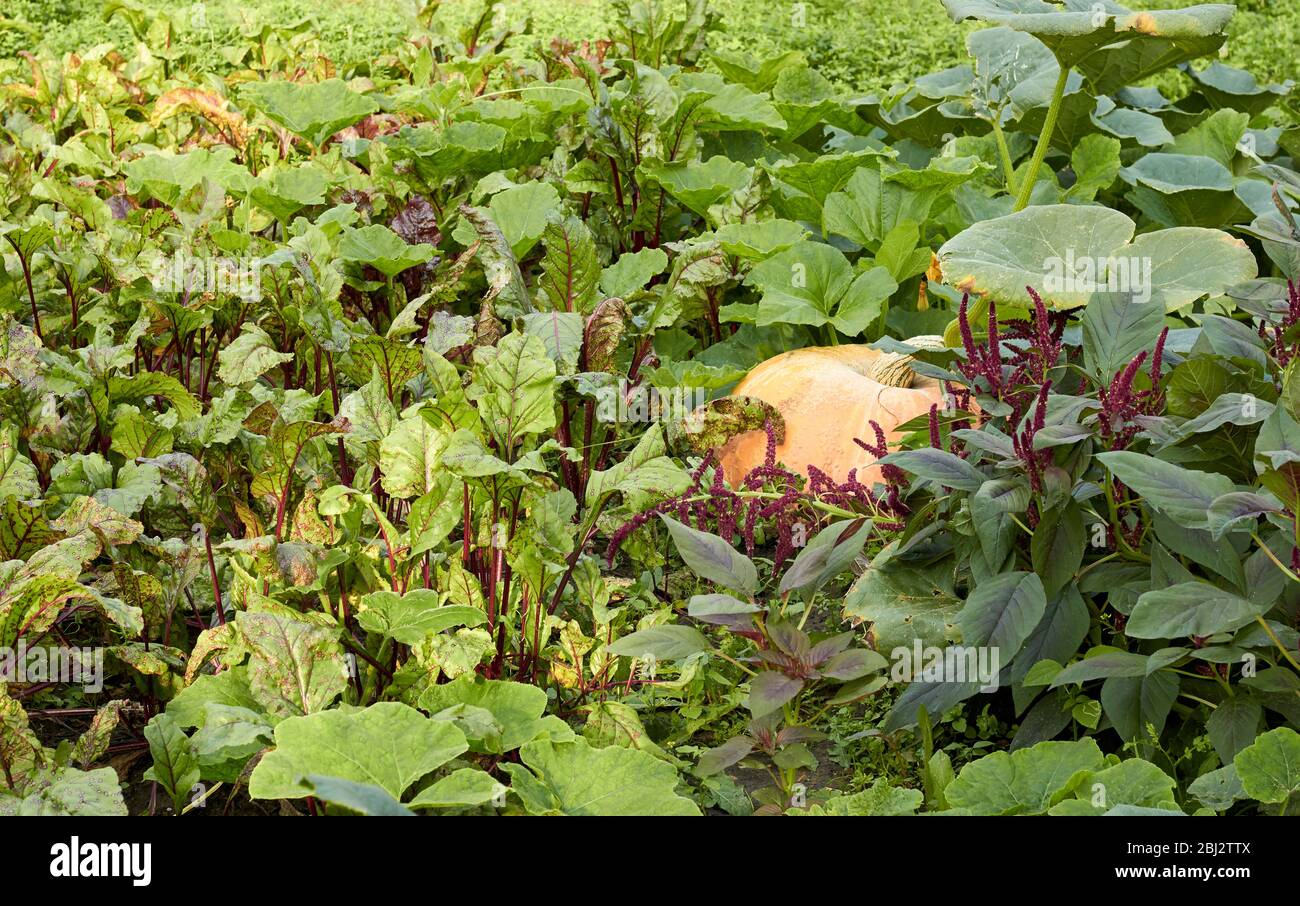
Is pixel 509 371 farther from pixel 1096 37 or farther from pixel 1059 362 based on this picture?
pixel 1096 37

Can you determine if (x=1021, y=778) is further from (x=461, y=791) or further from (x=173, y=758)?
(x=173, y=758)

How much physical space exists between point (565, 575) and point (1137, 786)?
3.87 feet

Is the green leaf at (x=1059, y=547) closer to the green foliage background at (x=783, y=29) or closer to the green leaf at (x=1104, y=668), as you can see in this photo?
the green leaf at (x=1104, y=668)

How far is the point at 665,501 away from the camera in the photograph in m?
2.74

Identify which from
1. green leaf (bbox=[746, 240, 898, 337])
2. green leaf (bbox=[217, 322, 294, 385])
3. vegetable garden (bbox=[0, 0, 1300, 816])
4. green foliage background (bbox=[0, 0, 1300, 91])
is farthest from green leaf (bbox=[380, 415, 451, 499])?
green foliage background (bbox=[0, 0, 1300, 91])

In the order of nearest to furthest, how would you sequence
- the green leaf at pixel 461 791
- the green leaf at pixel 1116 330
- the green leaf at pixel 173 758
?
the green leaf at pixel 461 791, the green leaf at pixel 173 758, the green leaf at pixel 1116 330

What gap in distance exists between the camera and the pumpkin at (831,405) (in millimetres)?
3322

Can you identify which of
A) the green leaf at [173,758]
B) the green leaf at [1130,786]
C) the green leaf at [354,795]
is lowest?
the green leaf at [173,758]

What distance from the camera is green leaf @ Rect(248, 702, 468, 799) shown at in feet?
6.02

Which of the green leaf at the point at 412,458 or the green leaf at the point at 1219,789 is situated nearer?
the green leaf at the point at 1219,789

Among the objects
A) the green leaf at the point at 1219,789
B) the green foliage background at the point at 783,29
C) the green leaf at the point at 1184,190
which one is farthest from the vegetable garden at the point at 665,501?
the green foliage background at the point at 783,29

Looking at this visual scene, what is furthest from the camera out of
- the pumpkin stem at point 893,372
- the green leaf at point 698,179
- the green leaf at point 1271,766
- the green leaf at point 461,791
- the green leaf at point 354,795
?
the green leaf at point 698,179

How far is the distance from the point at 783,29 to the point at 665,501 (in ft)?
17.9
